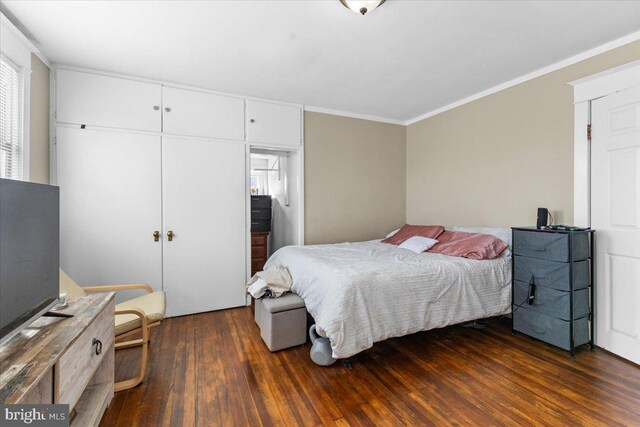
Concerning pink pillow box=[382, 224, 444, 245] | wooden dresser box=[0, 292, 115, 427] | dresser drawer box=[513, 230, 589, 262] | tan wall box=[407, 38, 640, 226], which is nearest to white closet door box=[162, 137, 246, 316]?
wooden dresser box=[0, 292, 115, 427]

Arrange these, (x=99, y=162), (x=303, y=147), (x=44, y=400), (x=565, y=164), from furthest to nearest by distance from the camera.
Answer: (x=303, y=147)
(x=99, y=162)
(x=565, y=164)
(x=44, y=400)

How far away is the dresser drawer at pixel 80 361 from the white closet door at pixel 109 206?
1549 mm

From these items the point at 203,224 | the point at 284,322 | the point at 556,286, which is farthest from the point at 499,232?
the point at 203,224

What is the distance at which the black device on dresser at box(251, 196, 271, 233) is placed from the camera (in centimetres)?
408

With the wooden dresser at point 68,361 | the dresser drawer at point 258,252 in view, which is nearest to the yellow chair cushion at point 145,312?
the wooden dresser at point 68,361

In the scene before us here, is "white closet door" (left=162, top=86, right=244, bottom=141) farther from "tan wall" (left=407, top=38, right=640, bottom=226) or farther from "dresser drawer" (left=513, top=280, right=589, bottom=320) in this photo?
"dresser drawer" (left=513, top=280, right=589, bottom=320)

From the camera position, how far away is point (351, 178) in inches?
166

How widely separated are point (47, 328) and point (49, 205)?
587mm

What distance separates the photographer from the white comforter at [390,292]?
2049 mm

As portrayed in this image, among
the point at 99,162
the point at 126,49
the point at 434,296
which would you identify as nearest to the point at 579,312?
the point at 434,296

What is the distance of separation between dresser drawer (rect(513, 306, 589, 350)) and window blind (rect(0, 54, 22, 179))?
4.38 meters

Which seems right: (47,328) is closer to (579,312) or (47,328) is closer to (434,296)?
(434,296)

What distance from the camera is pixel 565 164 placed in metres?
2.67

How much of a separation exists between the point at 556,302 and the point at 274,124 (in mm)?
3438
